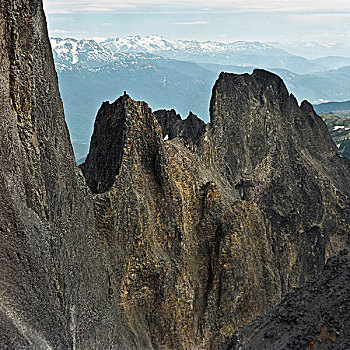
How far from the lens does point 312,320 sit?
669 inches

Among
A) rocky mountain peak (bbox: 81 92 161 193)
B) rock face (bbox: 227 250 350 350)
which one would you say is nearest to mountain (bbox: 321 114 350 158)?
rocky mountain peak (bbox: 81 92 161 193)

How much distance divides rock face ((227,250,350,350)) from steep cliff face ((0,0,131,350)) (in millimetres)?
7187

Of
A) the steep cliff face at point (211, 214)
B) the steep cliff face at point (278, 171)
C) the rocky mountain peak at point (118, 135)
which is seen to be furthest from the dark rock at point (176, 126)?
the rocky mountain peak at point (118, 135)

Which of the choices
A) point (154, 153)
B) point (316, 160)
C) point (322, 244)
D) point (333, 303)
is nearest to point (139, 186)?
point (154, 153)

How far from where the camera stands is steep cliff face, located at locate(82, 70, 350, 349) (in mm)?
22453

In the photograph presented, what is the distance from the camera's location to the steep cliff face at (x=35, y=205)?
10719 mm

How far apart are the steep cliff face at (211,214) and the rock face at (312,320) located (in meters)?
5.50

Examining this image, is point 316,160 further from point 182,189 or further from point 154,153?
point 154,153

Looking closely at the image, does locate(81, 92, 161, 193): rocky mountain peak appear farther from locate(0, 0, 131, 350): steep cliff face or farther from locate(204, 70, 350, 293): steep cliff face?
locate(204, 70, 350, 293): steep cliff face

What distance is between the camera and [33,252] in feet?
38.0

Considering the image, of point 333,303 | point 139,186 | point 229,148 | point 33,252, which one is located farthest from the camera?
point 229,148

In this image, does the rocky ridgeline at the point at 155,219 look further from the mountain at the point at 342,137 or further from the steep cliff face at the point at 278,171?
the mountain at the point at 342,137

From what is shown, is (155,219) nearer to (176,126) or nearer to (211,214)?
(211,214)

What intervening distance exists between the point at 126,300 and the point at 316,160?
34074 millimetres
